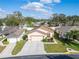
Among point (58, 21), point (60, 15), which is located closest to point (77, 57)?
point (58, 21)

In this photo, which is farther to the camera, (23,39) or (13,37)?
(23,39)

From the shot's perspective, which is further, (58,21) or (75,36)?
(58,21)

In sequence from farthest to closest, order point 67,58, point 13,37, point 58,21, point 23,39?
point 58,21
point 23,39
point 13,37
point 67,58

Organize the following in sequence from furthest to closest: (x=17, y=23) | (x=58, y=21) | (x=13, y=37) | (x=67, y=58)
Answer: (x=58, y=21), (x=17, y=23), (x=13, y=37), (x=67, y=58)

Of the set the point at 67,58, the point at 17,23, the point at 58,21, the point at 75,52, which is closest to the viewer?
the point at 67,58

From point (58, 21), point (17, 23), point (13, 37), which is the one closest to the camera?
point (13, 37)

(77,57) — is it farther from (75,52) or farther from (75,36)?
(75,36)

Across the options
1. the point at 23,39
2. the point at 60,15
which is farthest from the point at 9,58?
the point at 60,15

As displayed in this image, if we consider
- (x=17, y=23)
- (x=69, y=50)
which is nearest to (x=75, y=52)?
(x=69, y=50)

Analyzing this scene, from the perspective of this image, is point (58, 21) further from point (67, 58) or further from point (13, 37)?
point (67, 58)
